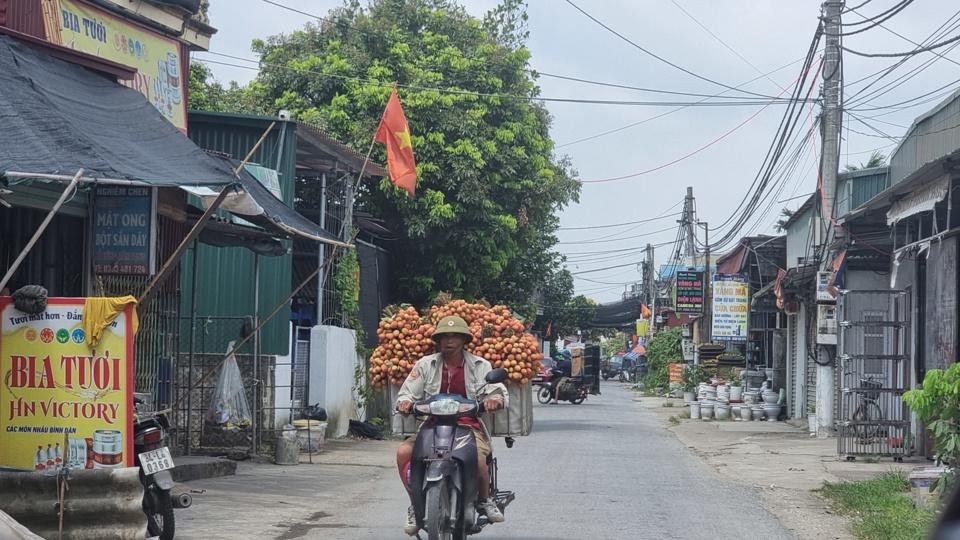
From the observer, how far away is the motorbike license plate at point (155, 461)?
331 inches

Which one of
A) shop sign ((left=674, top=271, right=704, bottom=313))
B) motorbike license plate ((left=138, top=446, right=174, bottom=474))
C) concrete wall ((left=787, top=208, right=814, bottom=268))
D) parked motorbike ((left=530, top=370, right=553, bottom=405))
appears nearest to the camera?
motorbike license plate ((left=138, top=446, right=174, bottom=474))

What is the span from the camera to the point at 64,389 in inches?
328

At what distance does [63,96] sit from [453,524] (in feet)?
15.9

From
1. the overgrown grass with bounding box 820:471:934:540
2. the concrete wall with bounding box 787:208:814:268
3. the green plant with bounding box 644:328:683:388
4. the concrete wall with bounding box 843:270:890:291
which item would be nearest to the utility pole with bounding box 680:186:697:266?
the green plant with bounding box 644:328:683:388

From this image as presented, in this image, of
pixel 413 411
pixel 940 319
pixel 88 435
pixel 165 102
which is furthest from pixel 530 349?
pixel 940 319

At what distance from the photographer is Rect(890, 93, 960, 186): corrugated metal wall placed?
16.8 m

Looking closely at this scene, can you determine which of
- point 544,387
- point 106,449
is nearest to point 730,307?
point 544,387

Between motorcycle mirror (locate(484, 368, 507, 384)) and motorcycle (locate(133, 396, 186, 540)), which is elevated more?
motorcycle mirror (locate(484, 368, 507, 384))

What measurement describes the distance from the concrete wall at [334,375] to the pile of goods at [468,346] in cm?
1049

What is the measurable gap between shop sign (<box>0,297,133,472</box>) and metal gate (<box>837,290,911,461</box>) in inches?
438

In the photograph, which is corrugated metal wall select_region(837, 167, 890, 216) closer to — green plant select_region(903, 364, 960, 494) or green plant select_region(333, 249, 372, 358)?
green plant select_region(333, 249, 372, 358)

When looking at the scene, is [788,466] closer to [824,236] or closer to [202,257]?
[824,236]

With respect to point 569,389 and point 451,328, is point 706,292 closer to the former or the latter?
point 569,389

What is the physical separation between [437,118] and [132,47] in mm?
14218
